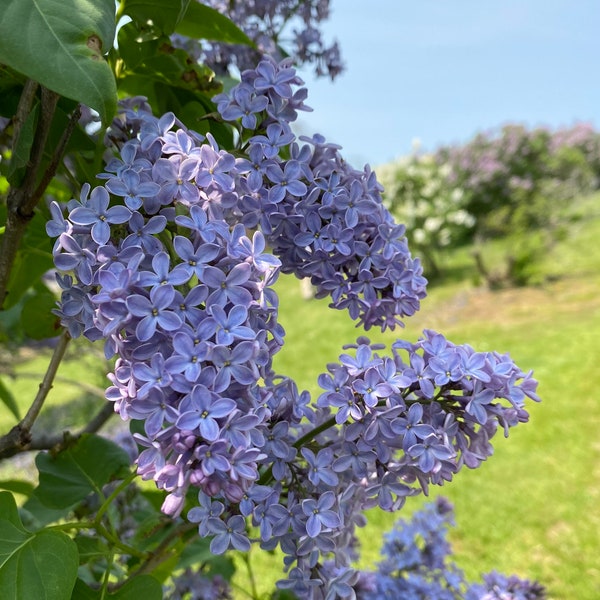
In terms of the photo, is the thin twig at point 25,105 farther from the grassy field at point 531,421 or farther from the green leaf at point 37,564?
the grassy field at point 531,421

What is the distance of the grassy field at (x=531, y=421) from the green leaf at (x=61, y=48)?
133 cm

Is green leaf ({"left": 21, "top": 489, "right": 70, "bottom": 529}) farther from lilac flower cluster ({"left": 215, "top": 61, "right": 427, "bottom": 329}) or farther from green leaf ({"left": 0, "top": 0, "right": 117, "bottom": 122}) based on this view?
green leaf ({"left": 0, "top": 0, "right": 117, "bottom": 122})

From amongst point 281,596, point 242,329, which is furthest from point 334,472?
point 281,596

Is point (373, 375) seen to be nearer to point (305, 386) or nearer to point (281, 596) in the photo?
point (281, 596)

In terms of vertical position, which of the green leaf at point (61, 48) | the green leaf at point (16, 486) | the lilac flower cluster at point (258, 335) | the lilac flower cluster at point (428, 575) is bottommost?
the lilac flower cluster at point (428, 575)

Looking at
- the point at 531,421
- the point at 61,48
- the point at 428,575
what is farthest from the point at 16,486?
the point at 531,421

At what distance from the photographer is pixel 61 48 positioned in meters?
0.53

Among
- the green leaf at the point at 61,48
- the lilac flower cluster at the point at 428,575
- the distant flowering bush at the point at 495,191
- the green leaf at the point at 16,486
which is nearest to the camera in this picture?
the green leaf at the point at 61,48

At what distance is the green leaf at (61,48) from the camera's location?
52 centimetres

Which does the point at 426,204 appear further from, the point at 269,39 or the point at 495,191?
the point at 269,39

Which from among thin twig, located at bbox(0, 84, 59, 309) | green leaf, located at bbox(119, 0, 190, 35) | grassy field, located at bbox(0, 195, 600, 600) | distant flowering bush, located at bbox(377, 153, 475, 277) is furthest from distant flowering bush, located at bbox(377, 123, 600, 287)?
thin twig, located at bbox(0, 84, 59, 309)

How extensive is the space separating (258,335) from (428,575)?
4.00ft

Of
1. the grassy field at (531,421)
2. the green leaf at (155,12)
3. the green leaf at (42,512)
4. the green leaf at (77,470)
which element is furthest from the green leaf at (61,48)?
the grassy field at (531,421)

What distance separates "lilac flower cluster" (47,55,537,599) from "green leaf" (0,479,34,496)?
43cm
